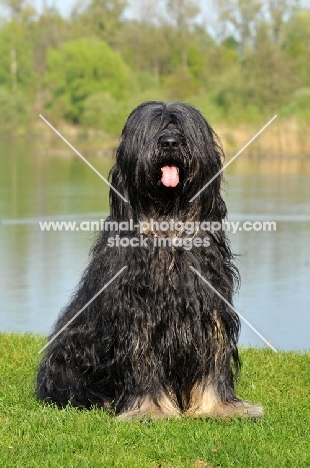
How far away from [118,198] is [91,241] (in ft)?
27.3

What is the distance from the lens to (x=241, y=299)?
928cm

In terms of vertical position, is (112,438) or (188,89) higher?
(188,89)

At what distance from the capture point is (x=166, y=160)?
4.35 metres

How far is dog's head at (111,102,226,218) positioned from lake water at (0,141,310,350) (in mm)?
936

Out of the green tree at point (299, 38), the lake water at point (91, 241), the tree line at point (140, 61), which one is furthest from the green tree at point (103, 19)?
the lake water at point (91, 241)

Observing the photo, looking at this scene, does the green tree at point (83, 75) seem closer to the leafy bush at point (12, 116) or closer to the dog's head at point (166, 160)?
the leafy bush at point (12, 116)

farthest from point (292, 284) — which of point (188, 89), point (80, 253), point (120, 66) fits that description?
point (120, 66)

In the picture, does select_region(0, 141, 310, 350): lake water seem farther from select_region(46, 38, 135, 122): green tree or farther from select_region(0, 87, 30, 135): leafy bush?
select_region(46, 38, 135, 122): green tree

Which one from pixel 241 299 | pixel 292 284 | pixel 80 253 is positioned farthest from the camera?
pixel 80 253

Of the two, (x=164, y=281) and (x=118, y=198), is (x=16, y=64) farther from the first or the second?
(x=164, y=281)

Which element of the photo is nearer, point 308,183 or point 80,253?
point 80,253

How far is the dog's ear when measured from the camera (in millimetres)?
4527

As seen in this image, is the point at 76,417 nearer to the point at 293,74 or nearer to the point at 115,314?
the point at 115,314

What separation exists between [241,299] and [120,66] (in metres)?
42.1
